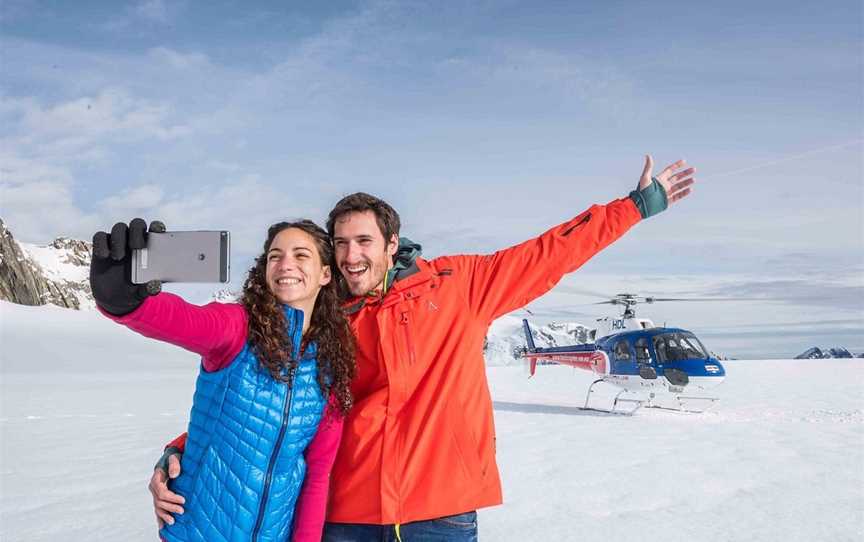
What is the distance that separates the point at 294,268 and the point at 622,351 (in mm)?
9154

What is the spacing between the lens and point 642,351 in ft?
32.2

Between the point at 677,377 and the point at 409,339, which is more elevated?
the point at 409,339

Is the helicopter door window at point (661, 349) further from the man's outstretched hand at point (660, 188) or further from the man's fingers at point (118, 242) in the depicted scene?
the man's fingers at point (118, 242)

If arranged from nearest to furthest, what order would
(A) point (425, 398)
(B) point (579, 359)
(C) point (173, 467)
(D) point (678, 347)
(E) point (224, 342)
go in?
(E) point (224, 342), (C) point (173, 467), (A) point (425, 398), (D) point (678, 347), (B) point (579, 359)

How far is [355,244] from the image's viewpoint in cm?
208

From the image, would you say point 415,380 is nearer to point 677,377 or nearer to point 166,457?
point 166,457

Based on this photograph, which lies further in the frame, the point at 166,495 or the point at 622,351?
the point at 622,351

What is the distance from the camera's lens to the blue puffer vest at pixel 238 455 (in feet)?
5.68

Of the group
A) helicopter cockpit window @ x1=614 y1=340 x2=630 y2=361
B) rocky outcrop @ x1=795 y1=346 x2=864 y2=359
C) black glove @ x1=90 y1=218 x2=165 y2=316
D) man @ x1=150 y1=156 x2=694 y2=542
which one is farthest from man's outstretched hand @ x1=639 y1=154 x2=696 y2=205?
rocky outcrop @ x1=795 y1=346 x2=864 y2=359

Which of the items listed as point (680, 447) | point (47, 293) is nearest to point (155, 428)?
point (680, 447)

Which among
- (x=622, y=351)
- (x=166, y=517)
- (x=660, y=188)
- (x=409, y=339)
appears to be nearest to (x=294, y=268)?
(x=409, y=339)

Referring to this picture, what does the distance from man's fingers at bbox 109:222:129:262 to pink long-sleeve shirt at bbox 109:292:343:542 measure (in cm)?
13

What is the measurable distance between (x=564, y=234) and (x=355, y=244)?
0.83 meters

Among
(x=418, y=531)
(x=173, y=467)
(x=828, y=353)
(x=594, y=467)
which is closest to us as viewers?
(x=173, y=467)
